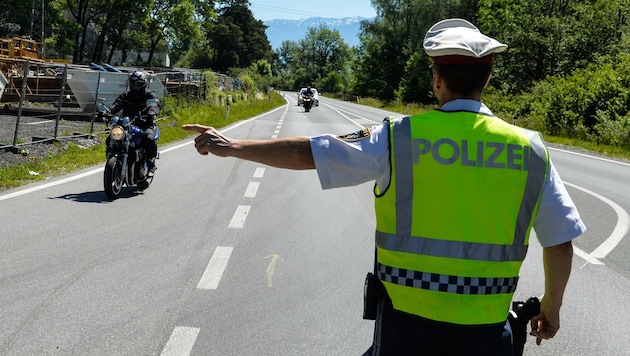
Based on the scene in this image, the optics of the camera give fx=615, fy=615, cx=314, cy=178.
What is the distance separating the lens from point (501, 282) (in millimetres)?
1964

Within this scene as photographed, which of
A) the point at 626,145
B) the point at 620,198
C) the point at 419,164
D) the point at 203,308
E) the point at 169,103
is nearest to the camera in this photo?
the point at 419,164

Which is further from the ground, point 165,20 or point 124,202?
point 165,20

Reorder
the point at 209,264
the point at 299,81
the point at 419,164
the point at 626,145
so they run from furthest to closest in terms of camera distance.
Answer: the point at 299,81, the point at 626,145, the point at 209,264, the point at 419,164

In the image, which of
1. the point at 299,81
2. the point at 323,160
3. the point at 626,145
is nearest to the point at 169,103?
the point at 626,145

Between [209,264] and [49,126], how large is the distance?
534 inches

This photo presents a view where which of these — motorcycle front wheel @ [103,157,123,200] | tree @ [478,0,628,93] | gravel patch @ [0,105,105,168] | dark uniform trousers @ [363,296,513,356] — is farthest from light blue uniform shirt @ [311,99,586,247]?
tree @ [478,0,628,93]

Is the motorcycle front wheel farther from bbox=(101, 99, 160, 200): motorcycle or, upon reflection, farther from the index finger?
the index finger

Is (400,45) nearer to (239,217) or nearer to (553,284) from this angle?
(239,217)

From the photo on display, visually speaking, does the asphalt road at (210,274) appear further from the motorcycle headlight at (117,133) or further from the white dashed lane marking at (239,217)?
the motorcycle headlight at (117,133)

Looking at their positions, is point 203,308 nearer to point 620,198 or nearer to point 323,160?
point 323,160

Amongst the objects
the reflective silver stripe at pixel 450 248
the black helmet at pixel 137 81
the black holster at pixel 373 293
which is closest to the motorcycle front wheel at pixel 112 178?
the black helmet at pixel 137 81

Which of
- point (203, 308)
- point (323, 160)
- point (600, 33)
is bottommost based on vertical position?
point (203, 308)

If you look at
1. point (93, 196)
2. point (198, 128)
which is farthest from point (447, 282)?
point (93, 196)

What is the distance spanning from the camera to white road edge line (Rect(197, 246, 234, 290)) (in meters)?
4.86
